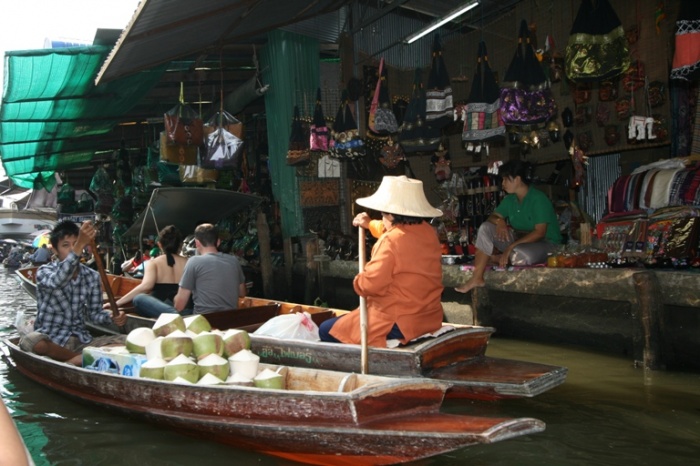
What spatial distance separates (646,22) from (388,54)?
180 inches

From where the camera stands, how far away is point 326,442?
11.9ft

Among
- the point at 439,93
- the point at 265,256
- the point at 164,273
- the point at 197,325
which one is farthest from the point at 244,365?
the point at 265,256

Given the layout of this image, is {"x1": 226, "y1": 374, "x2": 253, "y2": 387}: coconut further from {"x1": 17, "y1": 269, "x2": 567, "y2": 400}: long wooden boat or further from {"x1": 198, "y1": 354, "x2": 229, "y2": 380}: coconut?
{"x1": 17, "y1": 269, "x2": 567, "y2": 400}: long wooden boat

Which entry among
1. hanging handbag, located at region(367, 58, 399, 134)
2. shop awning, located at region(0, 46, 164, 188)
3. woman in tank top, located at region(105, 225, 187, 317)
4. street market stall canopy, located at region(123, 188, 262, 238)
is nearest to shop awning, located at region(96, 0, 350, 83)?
shop awning, located at region(0, 46, 164, 188)

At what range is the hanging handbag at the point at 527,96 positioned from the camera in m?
8.13

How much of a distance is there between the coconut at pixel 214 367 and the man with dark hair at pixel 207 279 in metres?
2.08

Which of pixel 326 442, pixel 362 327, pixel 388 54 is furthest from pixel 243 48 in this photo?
pixel 326 442

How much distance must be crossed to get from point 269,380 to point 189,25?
17.8 ft

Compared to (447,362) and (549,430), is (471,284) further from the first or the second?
(549,430)

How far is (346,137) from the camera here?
426 inches

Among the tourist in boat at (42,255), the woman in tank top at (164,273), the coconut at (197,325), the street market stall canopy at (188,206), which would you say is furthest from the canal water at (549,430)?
the tourist in boat at (42,255)

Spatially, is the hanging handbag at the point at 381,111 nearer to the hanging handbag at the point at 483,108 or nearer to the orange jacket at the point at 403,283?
the hanging handbag at the point at 483,108

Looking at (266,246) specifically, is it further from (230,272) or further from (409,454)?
(409,454)

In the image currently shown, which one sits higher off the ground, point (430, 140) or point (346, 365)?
point (430, 140)
